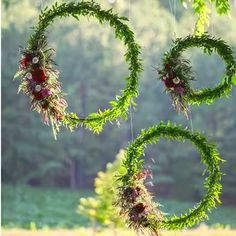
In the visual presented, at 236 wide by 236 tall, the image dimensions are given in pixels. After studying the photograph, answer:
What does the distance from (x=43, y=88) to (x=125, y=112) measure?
175 mm

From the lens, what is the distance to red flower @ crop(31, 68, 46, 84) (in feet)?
4.22

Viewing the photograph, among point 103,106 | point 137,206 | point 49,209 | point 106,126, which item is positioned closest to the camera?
point 137,206

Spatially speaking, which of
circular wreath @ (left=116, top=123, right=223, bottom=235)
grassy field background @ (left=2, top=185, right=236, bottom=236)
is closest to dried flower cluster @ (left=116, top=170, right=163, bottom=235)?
circular wreath @ (left=116, top=123, right=223, bottom=235)

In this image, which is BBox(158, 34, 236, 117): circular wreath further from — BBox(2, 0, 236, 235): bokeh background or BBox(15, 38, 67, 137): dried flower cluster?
BBox(2, 0, 236, 235): bokeh background

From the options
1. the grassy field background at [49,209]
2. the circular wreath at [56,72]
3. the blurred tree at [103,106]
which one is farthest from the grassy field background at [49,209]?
the circular wreath at [56,72]

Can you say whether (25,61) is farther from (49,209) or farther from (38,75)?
(49,209)

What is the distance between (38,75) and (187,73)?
0.30 metres

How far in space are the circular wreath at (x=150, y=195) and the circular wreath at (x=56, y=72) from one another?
0.10 m

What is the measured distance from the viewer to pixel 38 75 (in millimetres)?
1289

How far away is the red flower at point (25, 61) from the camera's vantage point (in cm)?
130

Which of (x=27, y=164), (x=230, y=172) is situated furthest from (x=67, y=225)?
(x=230, y=172)

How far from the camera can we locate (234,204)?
31.4 ft

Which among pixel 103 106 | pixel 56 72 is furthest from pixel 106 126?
pixel 56 72

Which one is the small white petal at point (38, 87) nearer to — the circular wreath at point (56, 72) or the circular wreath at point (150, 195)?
the circular wreath at point (56, 72)
